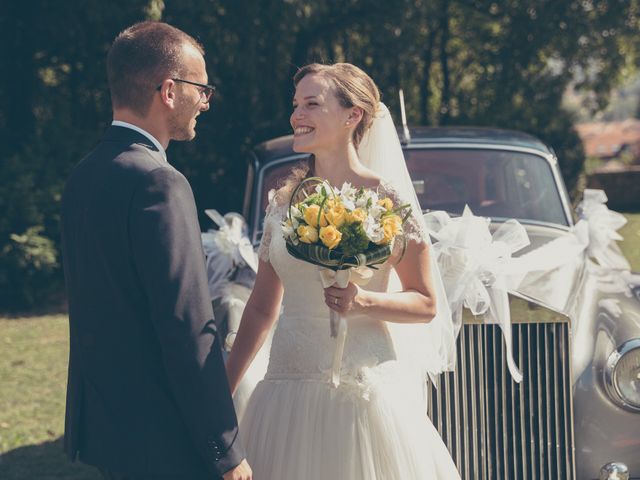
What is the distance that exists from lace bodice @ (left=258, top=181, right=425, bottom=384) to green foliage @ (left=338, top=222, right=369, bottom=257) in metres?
0.33

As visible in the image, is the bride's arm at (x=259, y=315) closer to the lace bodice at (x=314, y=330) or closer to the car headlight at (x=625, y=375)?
the lace bodice at (x=314, y=330)

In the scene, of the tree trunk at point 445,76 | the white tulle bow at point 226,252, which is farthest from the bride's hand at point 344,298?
the tree trunk at point 445,76

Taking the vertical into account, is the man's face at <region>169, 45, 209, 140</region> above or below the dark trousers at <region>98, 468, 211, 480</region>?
above

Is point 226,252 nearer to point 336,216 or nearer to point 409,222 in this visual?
point 409,222

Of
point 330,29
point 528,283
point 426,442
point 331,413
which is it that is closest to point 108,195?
point 331,413

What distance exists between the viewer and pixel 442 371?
3771 mm

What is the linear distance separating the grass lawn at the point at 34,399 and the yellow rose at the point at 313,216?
10.8ft

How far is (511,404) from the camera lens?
3.94 meters

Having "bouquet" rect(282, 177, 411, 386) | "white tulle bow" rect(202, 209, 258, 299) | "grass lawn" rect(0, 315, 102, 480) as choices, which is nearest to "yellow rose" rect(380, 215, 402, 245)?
"bouquet" rect(282, 177, 411, 386)

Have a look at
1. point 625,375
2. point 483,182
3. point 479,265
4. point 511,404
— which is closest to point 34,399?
point 483,182

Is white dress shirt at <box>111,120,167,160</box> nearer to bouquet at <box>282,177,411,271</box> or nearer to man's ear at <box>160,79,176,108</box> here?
man's ear at <box>160,79,176,108</box>

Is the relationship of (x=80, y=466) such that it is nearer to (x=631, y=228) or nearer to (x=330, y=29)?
(x=330, y=29)

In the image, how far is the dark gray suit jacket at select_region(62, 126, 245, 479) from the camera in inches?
96.3

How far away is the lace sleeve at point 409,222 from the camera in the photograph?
3.07 m
